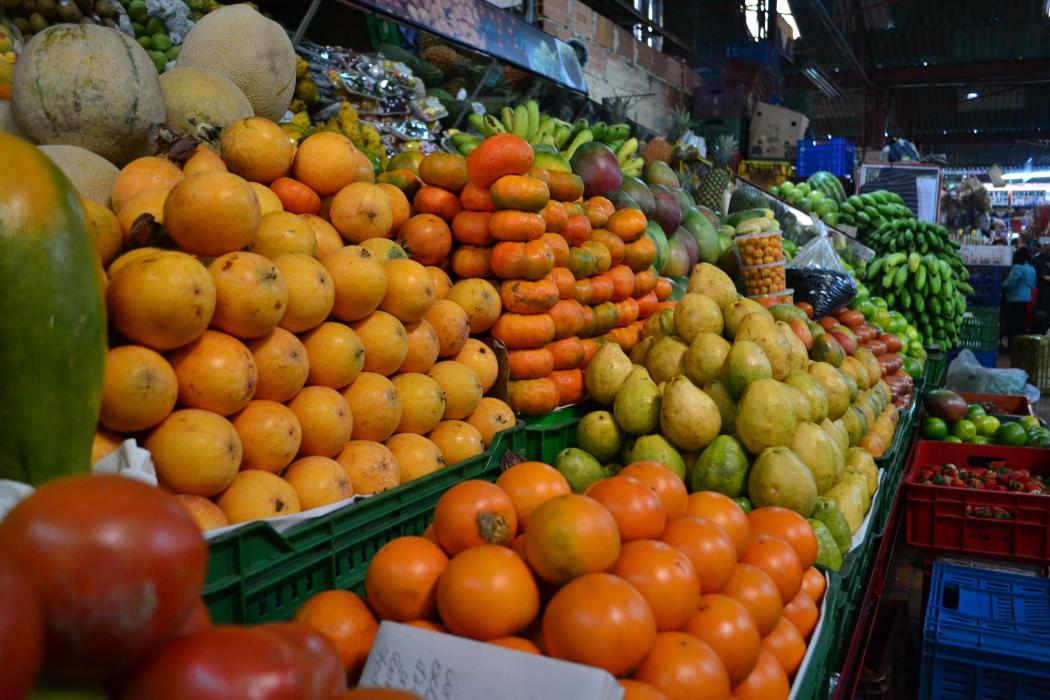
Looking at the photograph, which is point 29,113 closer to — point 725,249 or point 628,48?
point 725,249

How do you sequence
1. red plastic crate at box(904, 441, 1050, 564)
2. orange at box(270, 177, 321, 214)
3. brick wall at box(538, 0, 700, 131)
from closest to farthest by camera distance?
orange at box(270, 177, 321, 214), red plastic crate at box(904, 441, 1050, 564), brick wall at box(538, 0, 700, 131)

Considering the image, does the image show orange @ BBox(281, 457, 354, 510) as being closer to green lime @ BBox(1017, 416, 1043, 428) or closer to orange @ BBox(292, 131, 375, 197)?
orange @ BBox(292, 131, 375, 197)

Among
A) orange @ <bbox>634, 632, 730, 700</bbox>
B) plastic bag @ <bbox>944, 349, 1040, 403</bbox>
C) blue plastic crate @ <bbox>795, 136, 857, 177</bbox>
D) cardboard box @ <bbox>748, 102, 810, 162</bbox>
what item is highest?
cardboard box @ <bbox>748, 102, 810, 162</bbox>

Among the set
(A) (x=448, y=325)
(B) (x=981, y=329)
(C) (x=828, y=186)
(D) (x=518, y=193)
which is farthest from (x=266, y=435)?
(B) (x=981, y=329)

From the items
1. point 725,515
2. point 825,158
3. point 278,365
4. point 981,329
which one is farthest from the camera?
point 825,158

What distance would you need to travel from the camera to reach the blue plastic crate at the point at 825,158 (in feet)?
32.1

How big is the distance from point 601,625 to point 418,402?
127 cm

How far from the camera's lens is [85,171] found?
213 cm

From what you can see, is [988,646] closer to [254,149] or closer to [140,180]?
[254,149]

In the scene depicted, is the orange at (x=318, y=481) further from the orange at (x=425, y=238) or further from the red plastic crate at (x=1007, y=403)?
the red plastic crate at (x=1007, y=403)

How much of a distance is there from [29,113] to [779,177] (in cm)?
881

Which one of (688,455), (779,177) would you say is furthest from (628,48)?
(688,455)

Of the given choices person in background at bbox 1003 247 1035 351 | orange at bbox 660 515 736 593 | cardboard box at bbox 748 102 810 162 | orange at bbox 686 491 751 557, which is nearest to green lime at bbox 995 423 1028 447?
orange at bbox 686 491 751 557

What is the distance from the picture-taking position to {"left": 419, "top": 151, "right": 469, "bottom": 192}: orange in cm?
293
